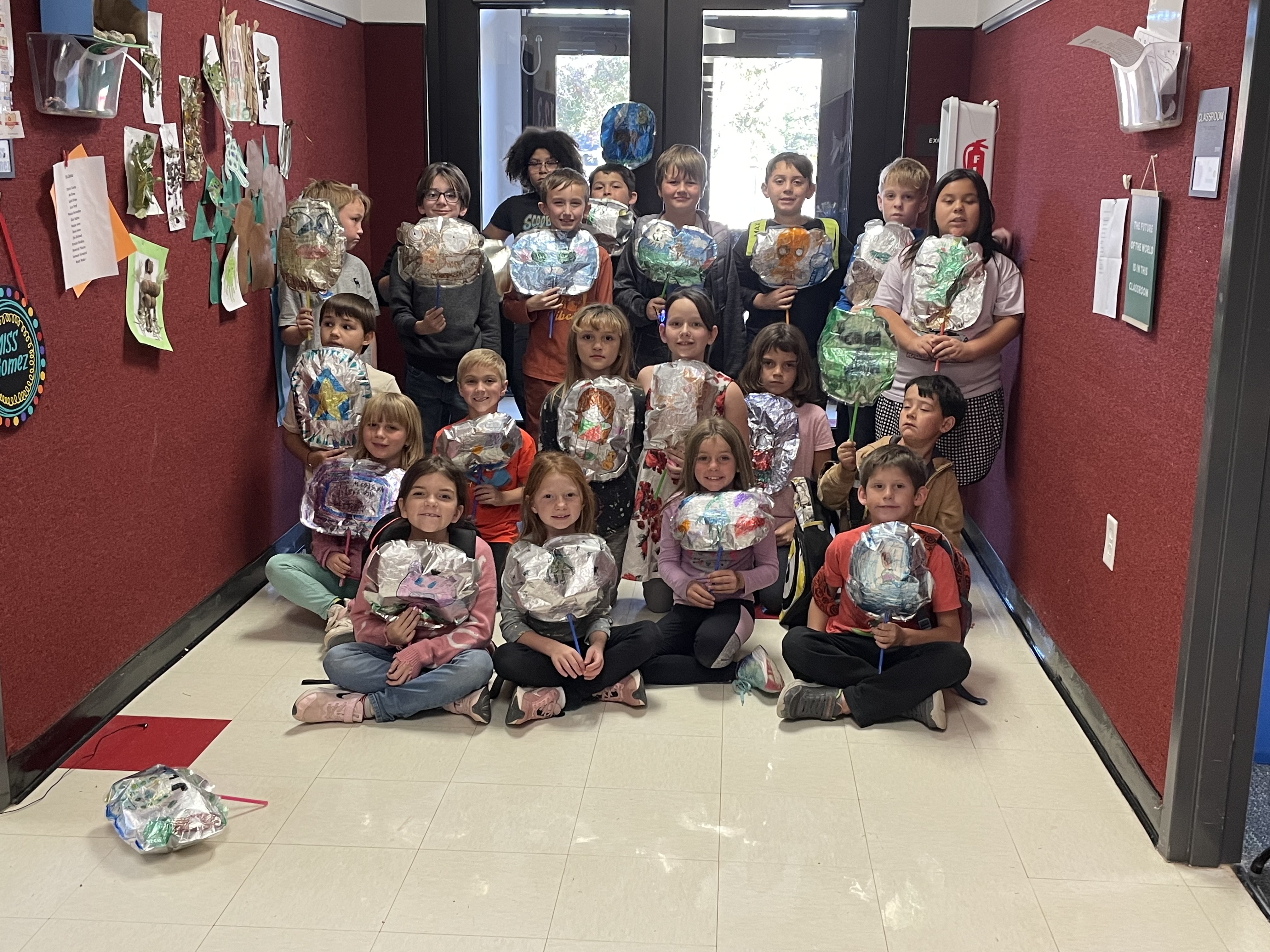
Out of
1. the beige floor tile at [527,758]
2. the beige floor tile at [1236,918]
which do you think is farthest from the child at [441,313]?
the beige floor tile at [1236,918]

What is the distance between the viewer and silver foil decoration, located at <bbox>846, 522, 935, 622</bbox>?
303cm

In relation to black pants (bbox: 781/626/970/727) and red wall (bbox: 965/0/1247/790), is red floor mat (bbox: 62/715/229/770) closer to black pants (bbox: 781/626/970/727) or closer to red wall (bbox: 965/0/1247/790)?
black pants (bbox: 781/626/970/727)

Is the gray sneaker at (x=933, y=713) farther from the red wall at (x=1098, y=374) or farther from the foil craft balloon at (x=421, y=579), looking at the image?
the foil craft balloon at (x=421, y=579)

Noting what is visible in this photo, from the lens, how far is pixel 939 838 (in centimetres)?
259

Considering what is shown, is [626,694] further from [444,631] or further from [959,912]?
[959,912]

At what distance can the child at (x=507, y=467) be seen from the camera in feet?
12.3

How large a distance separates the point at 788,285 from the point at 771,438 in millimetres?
694

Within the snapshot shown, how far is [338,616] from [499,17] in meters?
3.03

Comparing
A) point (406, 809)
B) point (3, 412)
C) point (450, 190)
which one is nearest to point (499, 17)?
point (450, 190)

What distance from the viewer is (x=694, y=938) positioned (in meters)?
2.24

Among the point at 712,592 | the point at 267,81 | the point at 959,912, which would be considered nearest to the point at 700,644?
the point at 712,592

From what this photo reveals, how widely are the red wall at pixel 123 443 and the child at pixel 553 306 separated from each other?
2.93ft

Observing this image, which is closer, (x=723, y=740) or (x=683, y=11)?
(x=723, y=740)

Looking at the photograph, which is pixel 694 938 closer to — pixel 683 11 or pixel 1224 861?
pixel 1224 861
